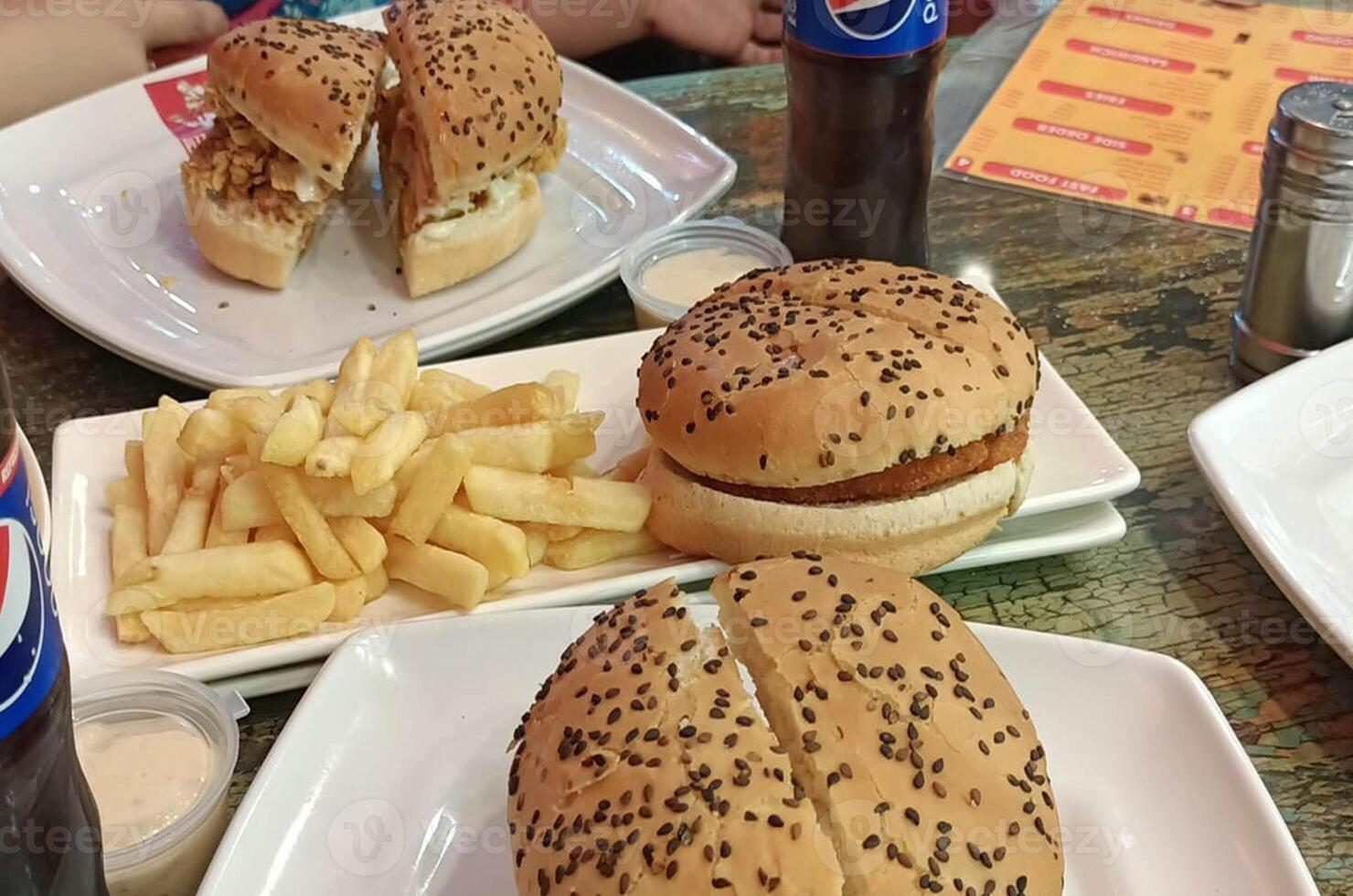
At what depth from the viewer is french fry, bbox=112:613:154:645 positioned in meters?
1.82

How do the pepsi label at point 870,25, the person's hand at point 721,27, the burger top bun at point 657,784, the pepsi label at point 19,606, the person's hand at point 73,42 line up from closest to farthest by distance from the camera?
the pepsi label at point 19,606 < the burger top bun at point 657,784 < the pepsi label at point 870,25 < the person's hand at point 73,42 < the person's hand at point 721,27

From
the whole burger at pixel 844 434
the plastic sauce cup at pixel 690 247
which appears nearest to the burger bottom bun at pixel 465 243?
the plastic sauce cup at pixel 690 247

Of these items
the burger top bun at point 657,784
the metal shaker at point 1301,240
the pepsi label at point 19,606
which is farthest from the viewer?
the metal shaker at point 1301,240

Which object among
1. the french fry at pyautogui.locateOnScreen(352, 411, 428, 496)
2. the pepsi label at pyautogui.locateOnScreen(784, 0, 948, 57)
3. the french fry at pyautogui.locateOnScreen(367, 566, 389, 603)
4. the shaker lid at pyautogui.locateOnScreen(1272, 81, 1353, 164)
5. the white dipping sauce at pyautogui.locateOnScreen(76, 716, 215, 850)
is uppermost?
the pepsi label at pyautogui.locateOnScreen(784, 0, 948, 57)

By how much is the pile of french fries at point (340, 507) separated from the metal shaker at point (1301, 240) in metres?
1.40

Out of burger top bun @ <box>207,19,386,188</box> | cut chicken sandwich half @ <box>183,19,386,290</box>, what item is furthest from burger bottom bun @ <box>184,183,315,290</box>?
burger top bun @ <box>207,19,386,188</box>

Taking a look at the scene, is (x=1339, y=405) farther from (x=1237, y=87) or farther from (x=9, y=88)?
(x=9, y=88)

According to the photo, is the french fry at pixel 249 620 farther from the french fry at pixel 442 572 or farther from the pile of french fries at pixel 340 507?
the french fry at pixel 442 572

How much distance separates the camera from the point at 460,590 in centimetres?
185

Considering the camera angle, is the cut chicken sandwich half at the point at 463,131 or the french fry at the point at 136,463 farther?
the cut chicken sandwich half at the point at 463,131

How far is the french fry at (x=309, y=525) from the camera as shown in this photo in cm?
185

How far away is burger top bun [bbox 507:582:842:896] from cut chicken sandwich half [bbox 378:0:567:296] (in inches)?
61.4

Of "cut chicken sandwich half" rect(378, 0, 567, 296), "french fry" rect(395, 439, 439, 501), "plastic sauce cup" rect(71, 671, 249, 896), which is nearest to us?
"plastic sauce cup" rect(71, 671, 249, 896)

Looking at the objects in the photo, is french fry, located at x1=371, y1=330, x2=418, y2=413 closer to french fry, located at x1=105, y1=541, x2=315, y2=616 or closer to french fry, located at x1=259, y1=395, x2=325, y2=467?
french fry, located at x1=259, y1=395, x2=325, y2=467
